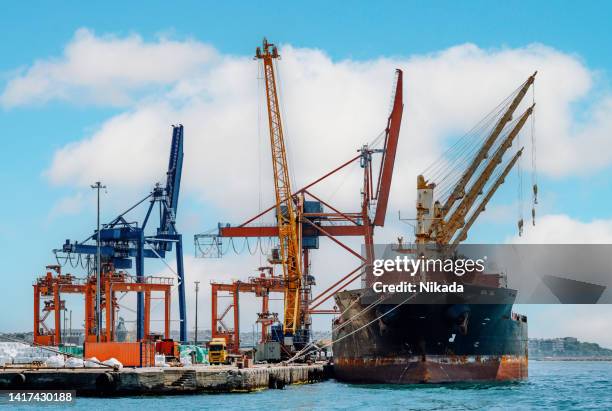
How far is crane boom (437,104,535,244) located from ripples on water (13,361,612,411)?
15630mm

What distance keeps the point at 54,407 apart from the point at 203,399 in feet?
24.4

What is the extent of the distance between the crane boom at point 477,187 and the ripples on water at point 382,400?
1563cm

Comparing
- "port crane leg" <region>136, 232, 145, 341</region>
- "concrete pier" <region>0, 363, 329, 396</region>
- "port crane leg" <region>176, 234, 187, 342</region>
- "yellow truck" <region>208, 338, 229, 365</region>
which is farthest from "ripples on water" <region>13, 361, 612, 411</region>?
"port crane leg" <region>176, 234, 187, 342</region>

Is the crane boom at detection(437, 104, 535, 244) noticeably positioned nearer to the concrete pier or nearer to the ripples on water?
the ripples on water

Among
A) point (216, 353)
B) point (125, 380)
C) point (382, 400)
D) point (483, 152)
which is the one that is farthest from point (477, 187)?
point (125, 380)

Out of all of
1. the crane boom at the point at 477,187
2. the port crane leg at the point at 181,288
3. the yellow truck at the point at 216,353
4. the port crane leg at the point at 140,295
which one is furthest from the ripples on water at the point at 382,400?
the port crane leg at the point at 181,288

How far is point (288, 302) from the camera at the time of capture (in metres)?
90.8

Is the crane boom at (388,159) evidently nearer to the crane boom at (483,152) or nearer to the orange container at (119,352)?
the crane boom at (483,152)

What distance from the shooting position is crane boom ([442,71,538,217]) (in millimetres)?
77812

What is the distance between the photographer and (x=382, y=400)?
53.8 meters

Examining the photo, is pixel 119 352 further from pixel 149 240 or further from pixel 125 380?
pixel 149 240

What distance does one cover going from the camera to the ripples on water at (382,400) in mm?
49312

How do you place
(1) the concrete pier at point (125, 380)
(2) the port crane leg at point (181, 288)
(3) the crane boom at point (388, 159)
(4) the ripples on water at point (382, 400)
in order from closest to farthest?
(4) the ripples on water at point (382, 400) → (1) the concrete pier at point (125, 380) → (3) the crane boom at point (388, 159) → (2) the port crane leg at point (181, 288)

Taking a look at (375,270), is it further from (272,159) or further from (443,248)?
(272,159)
